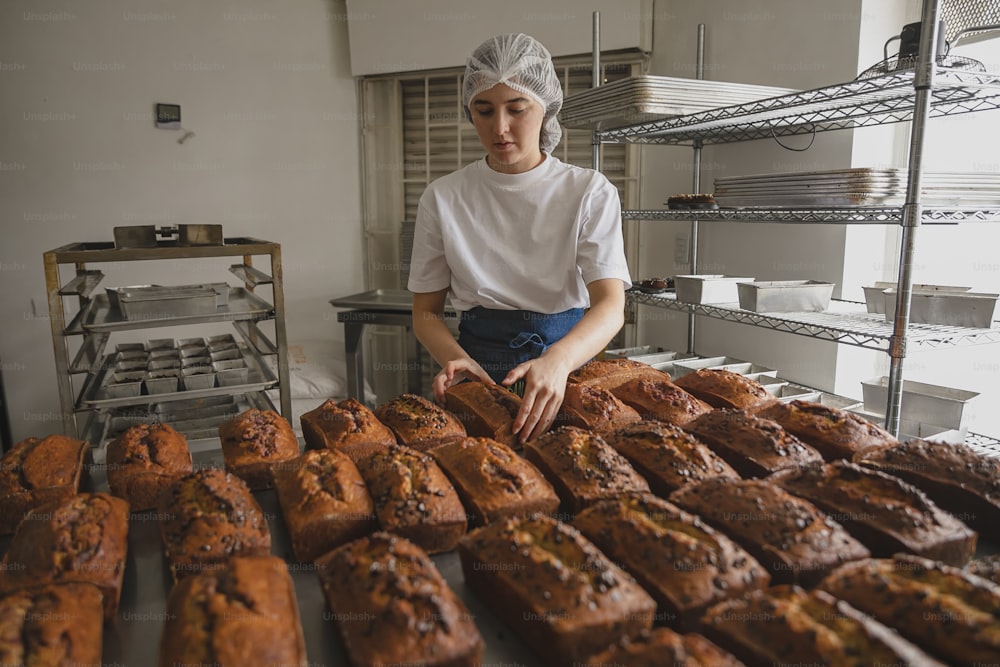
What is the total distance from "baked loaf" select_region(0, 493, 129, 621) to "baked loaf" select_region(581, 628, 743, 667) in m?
0.74

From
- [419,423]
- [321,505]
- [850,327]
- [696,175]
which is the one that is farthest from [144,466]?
[696,175]

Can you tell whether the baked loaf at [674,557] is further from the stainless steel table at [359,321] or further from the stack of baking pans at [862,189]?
the stainless steel table at [359,321]

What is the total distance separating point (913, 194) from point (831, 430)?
99cm

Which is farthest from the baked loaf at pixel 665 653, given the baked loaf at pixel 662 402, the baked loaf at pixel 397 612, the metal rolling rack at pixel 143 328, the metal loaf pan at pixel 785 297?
the metal rolling rack at pixel 143 328

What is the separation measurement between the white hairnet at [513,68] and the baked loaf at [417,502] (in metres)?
1.23

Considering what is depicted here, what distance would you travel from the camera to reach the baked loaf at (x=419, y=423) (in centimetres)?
155

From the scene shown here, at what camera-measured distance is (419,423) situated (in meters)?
1.58

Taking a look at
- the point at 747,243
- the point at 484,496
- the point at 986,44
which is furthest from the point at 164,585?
the point at 986,44

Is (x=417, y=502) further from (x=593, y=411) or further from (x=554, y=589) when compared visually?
(x=593, y=411)

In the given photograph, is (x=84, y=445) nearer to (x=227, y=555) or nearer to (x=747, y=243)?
(x=227, y=555)

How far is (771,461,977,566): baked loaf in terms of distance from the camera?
1.08 metres

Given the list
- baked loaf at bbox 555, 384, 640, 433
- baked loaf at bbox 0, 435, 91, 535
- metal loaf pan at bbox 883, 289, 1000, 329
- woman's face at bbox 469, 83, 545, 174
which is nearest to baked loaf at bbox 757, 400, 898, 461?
baked loaf at bbox 555, 384, 640, 433

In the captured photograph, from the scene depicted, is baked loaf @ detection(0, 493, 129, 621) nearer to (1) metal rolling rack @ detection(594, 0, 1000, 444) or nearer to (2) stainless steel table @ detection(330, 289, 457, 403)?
(1) metal rolling rack @ detection(594, 0, 1000, 444)

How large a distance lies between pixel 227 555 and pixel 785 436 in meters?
1.13
